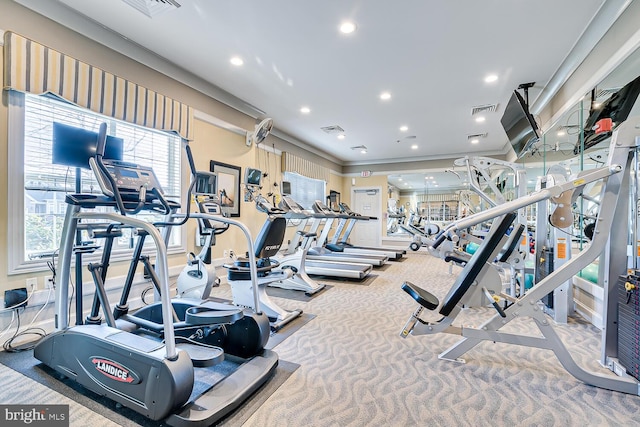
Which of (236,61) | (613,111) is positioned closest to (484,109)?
(613,111)

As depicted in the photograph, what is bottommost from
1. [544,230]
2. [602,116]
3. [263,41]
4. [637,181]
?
[544,230]

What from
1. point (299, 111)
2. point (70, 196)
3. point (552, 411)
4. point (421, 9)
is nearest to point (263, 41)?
point (421, 9)

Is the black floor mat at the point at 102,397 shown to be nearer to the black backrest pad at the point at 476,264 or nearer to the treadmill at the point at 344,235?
the black backrest pad at the point at 476,264

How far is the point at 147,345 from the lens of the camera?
155 centimetres

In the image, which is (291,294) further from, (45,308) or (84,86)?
(84,86)

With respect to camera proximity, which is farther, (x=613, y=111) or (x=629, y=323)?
(x=613, y=111)

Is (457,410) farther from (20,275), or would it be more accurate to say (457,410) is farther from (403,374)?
(20,275)

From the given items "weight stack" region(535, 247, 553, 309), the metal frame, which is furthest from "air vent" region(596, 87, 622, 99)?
"weight stack" region(535, 247, 553, 309)

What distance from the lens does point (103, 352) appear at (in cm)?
159

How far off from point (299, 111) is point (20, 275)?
4277mm

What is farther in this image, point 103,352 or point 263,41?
point 263,41

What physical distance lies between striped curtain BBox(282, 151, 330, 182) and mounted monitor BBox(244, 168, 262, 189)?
1.32 meters

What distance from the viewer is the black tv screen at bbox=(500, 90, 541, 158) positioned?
11.4 ft

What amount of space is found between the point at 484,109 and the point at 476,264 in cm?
407
